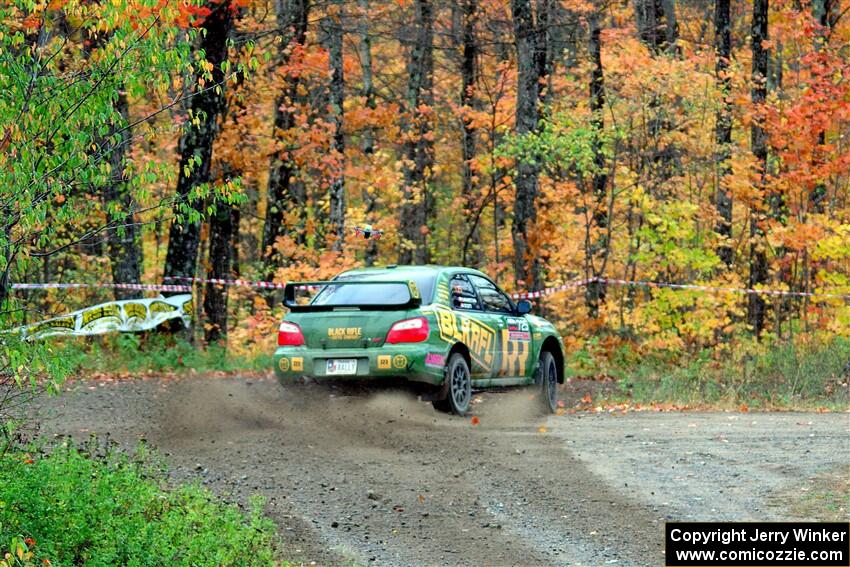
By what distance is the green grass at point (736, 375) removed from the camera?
56.4 ft

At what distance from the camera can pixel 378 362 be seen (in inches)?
517

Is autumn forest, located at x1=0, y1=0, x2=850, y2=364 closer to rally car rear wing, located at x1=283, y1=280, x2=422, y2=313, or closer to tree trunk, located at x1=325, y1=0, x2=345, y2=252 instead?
tree trunk, located at x1=325, y1=0, x2=345, y2=252

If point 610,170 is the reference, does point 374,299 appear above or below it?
below

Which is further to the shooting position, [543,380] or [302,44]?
[302,44]

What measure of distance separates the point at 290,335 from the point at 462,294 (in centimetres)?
221

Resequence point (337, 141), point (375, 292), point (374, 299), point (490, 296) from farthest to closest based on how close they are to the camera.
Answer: point (337, 141)
point (490, 296)
point (375, 292)
point (374, 299)

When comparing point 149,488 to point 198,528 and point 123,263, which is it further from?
point 123,263

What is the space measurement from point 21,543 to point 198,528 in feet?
7.01

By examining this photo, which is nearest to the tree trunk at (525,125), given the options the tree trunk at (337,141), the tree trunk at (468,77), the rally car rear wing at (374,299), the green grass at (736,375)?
the green grass at (736,375)

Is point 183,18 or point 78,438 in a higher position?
point 183,18

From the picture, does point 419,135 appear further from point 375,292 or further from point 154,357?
point 375,292

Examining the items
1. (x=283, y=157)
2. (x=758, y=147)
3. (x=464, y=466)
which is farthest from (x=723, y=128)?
(x=464, y=466)

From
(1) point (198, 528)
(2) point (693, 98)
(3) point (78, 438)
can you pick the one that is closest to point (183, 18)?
(3) point (78, 438)

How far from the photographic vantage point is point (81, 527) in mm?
7613
